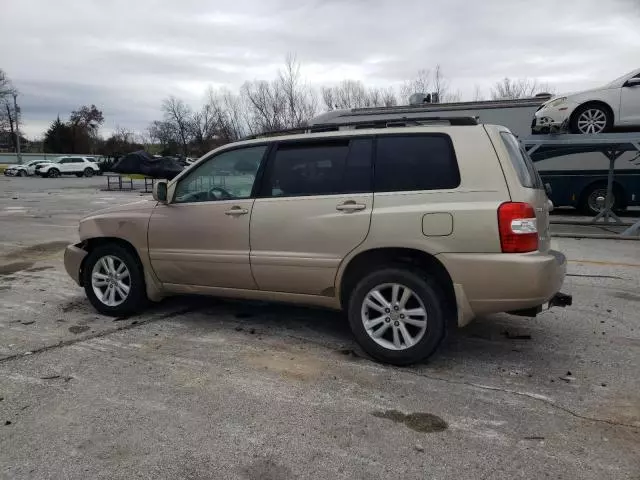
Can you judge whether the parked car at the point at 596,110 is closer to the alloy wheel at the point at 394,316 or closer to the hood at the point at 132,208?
the alloy wheel at the point at 394,316

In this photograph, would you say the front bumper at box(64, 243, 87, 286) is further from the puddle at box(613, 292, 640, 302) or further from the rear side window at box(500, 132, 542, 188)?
the puddle at box(613, 292, 640, 302)

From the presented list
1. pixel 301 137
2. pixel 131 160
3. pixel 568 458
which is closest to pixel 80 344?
pixel 301 137

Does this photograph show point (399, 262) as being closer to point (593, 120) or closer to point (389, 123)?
point (389, 123)

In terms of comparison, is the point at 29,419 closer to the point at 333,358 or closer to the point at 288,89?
the point at 333,358

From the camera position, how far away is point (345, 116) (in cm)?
1450

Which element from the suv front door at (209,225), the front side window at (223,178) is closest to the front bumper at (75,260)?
the suv front door at (209,225)

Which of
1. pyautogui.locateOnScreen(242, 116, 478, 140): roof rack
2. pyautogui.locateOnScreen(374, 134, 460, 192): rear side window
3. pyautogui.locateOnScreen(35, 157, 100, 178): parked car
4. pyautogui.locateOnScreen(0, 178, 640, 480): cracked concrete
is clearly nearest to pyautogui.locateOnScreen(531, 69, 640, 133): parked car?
pyautogui.locateOnScreen(0, 178, 640, 480): cracked concrete

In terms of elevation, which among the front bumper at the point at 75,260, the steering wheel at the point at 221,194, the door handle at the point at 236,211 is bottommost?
the front bumper at the point at 75,260

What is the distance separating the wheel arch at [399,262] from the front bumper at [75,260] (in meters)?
2.88

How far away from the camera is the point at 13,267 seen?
7730mm

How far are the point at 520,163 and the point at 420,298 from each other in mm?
1299

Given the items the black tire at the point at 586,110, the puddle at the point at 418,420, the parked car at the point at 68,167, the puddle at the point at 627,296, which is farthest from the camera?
the parked car at the point at 68,167

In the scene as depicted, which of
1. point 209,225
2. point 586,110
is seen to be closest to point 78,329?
point 209,225

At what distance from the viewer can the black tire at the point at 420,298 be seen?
12.3 ft
